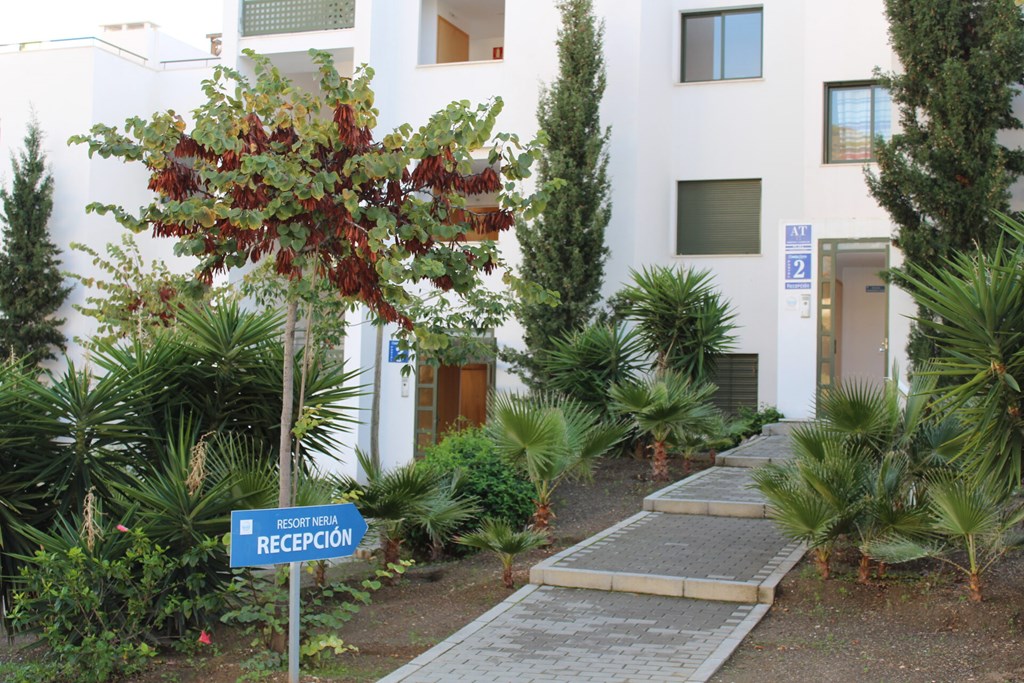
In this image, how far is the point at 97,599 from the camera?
26.5 feet

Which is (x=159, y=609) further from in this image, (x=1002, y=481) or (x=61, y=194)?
(x=61, y=194)

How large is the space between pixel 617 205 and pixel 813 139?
11.9 ft

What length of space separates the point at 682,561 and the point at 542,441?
1.96m

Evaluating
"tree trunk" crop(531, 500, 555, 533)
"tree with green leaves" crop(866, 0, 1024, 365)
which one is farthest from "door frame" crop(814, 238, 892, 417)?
"tree trunk" crop(531, 500, 555, 533)

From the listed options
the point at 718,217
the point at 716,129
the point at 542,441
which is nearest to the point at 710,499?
the point at 542,441

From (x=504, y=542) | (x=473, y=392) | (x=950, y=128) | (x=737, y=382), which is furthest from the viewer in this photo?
(x=473, y=392)

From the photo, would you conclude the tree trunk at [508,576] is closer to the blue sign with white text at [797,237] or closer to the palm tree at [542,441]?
the palm tree at [542,441]

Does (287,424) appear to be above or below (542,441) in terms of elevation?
above

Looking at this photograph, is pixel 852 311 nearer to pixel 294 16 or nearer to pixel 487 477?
pixel 487 477

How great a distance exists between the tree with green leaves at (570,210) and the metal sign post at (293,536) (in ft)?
40.8

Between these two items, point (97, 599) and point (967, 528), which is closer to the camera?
point (97, 599)

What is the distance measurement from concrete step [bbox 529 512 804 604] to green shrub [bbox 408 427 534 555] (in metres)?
0.99

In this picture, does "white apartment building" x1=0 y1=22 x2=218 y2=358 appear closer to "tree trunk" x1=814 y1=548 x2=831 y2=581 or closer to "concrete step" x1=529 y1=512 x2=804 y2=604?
"concrete step" x1=529 y1=512 x2=804 y2=604

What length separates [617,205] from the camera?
21266 millimetres
